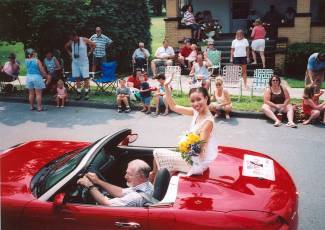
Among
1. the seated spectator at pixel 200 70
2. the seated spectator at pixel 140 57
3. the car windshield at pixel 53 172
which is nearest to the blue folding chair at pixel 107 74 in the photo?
the seated spectator at pixel 140 57

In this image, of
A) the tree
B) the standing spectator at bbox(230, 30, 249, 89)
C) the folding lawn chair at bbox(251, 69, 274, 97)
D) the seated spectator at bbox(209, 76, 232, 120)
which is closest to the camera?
the seated spectator at bbox(209, 76, 232, 120)

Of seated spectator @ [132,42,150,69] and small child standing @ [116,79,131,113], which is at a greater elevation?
seated spectator @ [132,42,150,69]

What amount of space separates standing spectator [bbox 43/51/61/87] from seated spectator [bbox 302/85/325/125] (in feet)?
25.7

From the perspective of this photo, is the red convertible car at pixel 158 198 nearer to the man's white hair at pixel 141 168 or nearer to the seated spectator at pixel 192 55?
the man's white hair at pixel 141 168

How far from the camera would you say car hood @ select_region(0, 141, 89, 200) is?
4441 mm

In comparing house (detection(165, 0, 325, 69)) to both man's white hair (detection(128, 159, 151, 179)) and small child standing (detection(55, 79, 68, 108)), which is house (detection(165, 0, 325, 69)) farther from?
man's white hair (detection(128, 159, 151, 179))


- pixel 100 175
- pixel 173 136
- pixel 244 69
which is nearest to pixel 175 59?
pixel 244 69

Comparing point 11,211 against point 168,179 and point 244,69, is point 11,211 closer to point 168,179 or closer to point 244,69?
point 168,179

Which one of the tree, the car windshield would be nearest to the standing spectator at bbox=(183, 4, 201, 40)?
the tree

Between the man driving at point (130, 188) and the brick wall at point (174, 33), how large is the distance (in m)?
14.1

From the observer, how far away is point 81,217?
407 centimetres

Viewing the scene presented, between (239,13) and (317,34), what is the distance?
551 cm

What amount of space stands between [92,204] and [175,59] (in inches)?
509

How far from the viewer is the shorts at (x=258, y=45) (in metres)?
15.4
